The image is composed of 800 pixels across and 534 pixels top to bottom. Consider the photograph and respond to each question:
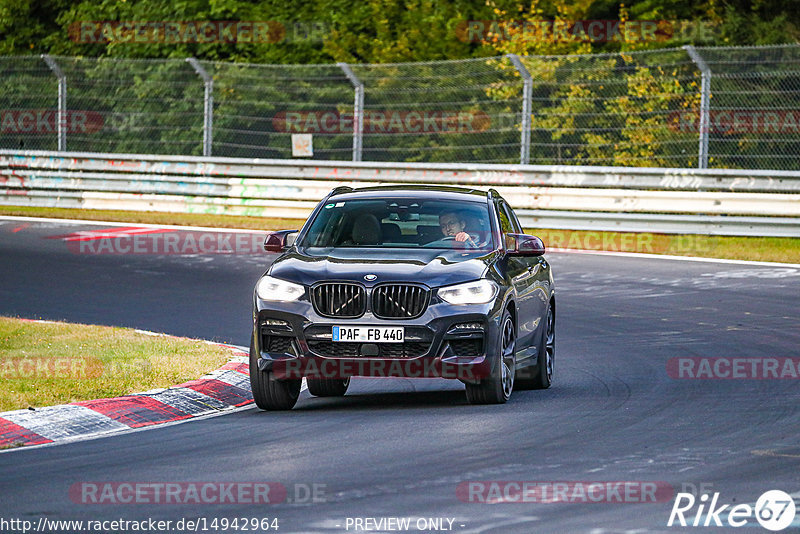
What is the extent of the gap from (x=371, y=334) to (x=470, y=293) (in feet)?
2.43

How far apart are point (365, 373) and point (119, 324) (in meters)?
5.77

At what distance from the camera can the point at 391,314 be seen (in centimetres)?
995

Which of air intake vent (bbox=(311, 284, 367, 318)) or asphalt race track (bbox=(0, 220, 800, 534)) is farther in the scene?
air intake vent (bbox=(311, 284, 367, 318))

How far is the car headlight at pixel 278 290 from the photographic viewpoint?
10.1 metres

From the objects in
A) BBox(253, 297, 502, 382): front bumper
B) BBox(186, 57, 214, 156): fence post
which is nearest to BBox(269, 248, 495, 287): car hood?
BBox(253, 297, 502, 382): front bumper

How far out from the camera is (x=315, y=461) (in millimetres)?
8227

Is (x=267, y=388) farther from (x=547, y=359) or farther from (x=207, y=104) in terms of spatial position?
(x=207, y=104)

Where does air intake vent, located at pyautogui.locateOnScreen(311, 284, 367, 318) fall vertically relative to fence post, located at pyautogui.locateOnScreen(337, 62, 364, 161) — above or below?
below

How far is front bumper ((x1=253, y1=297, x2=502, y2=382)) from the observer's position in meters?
9.88

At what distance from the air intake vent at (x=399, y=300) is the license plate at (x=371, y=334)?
11cm

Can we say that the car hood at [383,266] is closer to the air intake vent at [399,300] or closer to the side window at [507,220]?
the air intake vent at [399,300]

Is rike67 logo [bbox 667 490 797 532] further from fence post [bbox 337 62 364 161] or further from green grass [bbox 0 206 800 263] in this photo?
fence post [bbox 337 62 364 161]

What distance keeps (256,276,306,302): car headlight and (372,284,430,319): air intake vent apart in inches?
20.4

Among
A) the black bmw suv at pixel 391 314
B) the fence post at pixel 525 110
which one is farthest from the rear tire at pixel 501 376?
the fence post at pixel 525 110
